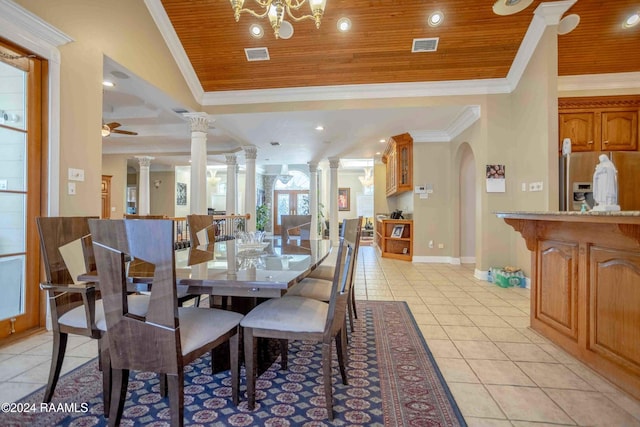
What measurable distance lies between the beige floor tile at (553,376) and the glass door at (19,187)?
11.9ft

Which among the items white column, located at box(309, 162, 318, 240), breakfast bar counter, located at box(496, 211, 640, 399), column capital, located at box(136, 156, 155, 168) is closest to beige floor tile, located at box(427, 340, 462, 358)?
breakfast bar counter, located at box(496, 211, 640, 399)

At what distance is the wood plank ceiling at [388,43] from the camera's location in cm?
358

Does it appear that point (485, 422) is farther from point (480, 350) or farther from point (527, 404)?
point (480, 350)

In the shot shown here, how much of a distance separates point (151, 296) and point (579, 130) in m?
5.24

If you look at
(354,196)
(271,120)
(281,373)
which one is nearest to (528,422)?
(281,373)

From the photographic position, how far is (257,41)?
158 inches

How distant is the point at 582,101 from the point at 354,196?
33.3 feet

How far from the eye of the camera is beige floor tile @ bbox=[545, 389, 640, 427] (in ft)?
4.72

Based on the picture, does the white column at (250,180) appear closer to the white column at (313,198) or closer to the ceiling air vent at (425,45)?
the white column at (313,198)

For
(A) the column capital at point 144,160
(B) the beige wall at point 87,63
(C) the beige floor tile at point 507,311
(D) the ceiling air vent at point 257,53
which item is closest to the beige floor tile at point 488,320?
(C) the beige floor tile at point 507,311

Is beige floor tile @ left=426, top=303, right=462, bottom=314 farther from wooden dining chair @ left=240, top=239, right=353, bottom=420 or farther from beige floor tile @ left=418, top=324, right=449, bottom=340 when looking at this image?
wooden dining chair @ left=240, top=239, right=353, bottom=420

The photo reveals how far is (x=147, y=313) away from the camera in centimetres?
118

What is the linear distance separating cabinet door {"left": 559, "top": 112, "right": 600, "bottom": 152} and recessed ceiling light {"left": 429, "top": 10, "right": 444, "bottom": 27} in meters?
2.10

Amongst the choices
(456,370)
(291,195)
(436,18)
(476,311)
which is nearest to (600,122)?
(436,18)
